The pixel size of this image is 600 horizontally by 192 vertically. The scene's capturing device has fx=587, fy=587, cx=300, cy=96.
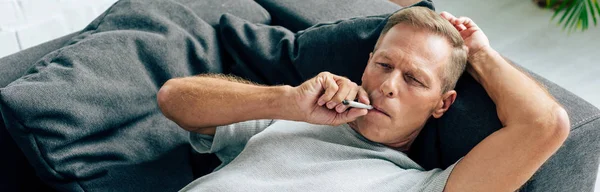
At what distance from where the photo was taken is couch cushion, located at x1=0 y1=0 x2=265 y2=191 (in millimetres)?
1380

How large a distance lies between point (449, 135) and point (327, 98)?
333 mm

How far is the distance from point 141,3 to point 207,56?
0.26 m

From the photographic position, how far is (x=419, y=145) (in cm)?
153

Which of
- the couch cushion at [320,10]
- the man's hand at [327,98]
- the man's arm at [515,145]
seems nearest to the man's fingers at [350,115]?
the man's hand at [327,98]

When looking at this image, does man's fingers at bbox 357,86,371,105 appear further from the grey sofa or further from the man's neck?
the grey sofa

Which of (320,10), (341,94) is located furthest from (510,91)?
(320,10)

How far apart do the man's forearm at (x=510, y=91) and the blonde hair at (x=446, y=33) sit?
48 millimetres

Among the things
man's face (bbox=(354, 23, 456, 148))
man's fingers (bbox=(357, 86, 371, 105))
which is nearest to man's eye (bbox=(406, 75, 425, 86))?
man's face (bbox=(354, 23, 456, 148))

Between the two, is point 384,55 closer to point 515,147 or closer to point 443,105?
point 443,105

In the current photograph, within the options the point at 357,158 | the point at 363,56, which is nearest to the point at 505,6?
the point at 363,56

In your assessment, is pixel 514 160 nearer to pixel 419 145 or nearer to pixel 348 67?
pixel 419 145

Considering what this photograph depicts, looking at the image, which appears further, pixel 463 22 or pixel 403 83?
pixel 463 22

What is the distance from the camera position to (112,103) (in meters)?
1.48

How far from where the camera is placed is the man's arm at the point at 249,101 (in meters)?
1.34
